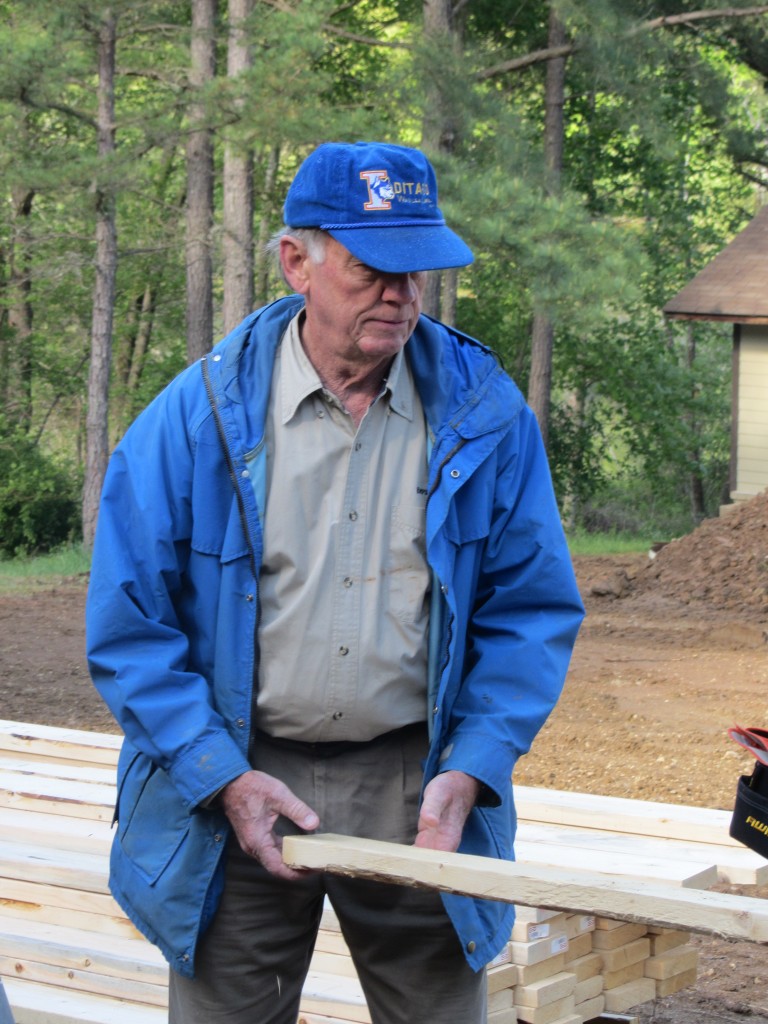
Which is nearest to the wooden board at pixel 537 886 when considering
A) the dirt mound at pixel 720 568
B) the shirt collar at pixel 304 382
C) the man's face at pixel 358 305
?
the shirt collar at pixel 304 382

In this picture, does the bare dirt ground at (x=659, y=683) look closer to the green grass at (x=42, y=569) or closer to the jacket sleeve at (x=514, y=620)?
the green grass at (x=42, y=569)

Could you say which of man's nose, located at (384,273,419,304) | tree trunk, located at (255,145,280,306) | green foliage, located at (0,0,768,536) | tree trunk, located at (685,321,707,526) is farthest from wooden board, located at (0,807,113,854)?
tree trunk, located at (685,321,707,526)

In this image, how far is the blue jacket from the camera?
8.25ft

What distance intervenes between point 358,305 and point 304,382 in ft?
0.62

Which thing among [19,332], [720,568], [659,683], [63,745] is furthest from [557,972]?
[19,332]

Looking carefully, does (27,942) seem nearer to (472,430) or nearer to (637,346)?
(472,430)

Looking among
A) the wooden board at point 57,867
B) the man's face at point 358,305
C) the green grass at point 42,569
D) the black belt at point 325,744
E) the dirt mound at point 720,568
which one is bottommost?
the green grass at point 42,569

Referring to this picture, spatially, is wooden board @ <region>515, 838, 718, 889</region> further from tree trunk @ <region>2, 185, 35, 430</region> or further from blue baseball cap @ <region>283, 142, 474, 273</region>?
tree trunk @ <region>2, 185, 35, 430</region>

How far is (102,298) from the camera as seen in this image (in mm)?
20562

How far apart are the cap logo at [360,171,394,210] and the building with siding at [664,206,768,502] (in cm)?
1989

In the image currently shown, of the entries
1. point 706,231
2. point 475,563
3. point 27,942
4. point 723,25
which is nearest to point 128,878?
point 475,563

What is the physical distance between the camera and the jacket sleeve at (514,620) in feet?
8.65

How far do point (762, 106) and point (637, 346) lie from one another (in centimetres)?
969

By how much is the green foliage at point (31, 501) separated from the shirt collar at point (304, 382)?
65.0 feet
